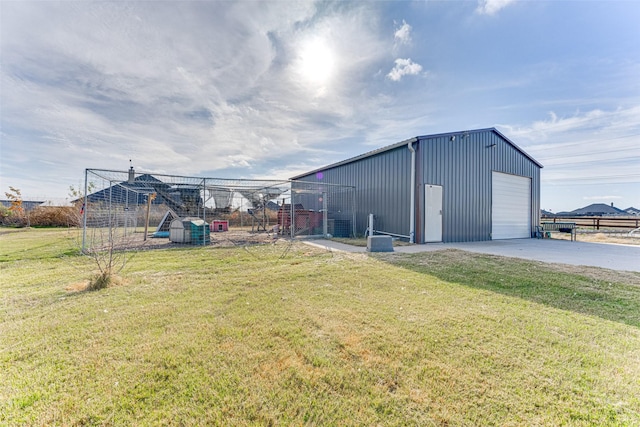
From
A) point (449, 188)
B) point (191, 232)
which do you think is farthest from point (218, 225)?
point (449, 188)

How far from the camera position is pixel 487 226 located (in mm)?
11273

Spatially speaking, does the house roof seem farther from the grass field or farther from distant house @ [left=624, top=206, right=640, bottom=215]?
distant house @ [left=624, top=206, right=640, bottom=215]

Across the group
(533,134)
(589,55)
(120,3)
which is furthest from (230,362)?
(533,134)

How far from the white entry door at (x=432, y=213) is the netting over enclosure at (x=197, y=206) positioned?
3.71 meters

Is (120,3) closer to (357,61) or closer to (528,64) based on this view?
(357,61)

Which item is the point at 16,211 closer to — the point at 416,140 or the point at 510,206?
the point at 416,140

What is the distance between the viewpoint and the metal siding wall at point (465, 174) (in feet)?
31.9

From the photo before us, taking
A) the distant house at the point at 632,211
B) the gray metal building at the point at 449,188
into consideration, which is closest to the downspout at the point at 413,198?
the gray metal building at the point at 449,188

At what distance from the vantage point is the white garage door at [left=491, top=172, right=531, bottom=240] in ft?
38.2

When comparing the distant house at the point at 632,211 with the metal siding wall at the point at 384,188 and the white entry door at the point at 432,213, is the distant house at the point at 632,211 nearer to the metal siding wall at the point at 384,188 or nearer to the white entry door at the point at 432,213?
the white entry door at the point at 432,213

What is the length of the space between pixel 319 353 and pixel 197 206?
11.3 m

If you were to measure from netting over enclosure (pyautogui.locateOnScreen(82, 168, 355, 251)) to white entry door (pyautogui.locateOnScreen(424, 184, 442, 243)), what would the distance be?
3.71m

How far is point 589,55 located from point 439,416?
14285 mm

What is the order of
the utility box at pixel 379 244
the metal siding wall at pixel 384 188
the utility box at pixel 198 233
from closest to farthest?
the utility box at pixel 379 244
the utility box at pixel 198 233
the metal siding wall at pixel 384 188
